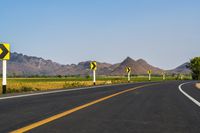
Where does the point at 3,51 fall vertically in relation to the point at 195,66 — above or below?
below

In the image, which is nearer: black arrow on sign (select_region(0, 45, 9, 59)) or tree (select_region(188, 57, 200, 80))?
black arrow on sign (select_region(0, 45, 9, 59))

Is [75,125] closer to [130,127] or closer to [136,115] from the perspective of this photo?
[130,127]

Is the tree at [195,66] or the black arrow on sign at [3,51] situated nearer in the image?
the black arrow on sign at [3,51]

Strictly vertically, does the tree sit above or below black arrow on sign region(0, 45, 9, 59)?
above

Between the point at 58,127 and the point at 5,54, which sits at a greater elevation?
the point at 5,54

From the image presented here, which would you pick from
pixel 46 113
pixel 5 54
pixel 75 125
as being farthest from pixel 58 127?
pixel 5 54

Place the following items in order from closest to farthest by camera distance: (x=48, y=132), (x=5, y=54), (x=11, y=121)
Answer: (x=48, y=132)
(x=11, y=121)
(x=5, y=54)

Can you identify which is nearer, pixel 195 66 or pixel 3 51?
pixel 3 51

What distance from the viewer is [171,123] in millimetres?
Answer: 8766

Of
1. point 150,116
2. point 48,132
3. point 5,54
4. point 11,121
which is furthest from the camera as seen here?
point 5,54

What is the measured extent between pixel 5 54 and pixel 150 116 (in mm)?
12017

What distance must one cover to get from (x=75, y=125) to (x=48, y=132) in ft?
3.23

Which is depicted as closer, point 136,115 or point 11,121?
point 11,121

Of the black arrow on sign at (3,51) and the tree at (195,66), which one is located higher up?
the tree at (195,66)
